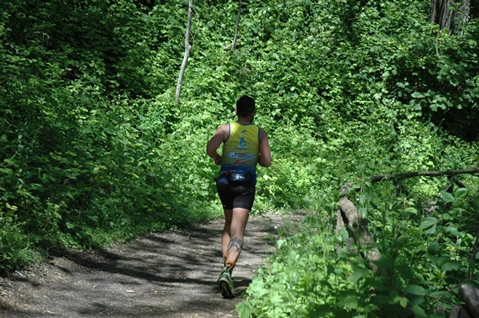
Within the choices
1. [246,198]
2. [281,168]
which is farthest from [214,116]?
[246,198]

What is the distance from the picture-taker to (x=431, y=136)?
1806 centimetres

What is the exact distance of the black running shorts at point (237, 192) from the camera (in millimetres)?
6785

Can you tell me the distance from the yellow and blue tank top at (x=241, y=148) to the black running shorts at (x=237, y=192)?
0.45ft

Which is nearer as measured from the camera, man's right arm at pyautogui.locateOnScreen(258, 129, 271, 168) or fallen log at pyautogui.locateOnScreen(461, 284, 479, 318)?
fallen log at pyautogui.locateOnScreen(461, 284, 479, 318)

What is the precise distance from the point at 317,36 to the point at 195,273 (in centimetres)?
1266

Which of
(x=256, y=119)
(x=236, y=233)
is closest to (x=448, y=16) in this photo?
(x=256, y=119)

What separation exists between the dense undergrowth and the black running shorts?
24.1 inches

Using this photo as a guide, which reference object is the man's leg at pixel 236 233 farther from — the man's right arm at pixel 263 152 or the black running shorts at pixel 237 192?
the man's right arm at pixel 263 152

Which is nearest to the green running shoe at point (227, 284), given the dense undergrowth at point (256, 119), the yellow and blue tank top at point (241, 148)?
the dense undergrowth at point (256, 119)

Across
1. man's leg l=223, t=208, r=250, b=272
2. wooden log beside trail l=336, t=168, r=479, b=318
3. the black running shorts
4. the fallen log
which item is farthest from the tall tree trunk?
the fallen log

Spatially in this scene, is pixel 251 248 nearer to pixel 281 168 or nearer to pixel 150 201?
pixel 150 201

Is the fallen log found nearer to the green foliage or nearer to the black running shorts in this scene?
the green foliage

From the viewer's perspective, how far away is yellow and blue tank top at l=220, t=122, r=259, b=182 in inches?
268

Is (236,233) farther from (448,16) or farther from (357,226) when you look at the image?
(448,16)
